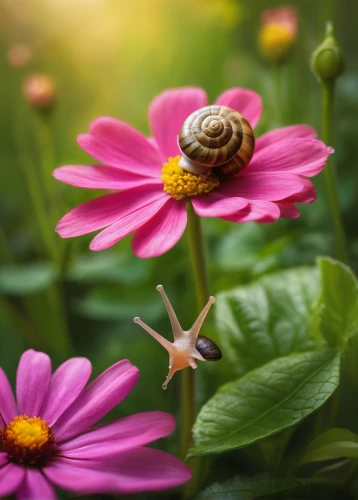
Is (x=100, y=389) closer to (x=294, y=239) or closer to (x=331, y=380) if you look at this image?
(x=331, y=380)

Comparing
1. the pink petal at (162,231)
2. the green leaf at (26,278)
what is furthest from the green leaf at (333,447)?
the green leaf at (26,278)

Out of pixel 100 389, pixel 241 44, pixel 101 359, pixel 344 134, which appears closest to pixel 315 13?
pixel 241 44

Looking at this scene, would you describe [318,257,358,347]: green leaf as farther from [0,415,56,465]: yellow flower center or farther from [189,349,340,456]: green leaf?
[0,415,56,465]: yellow flower center

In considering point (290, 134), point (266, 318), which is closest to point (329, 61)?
point (290, 134)

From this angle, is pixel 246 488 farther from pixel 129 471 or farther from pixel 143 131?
pixel 143 131

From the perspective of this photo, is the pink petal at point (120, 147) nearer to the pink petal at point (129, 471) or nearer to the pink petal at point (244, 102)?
the pink petal at point (244, 102)

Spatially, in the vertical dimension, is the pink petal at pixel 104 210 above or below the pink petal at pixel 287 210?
above
